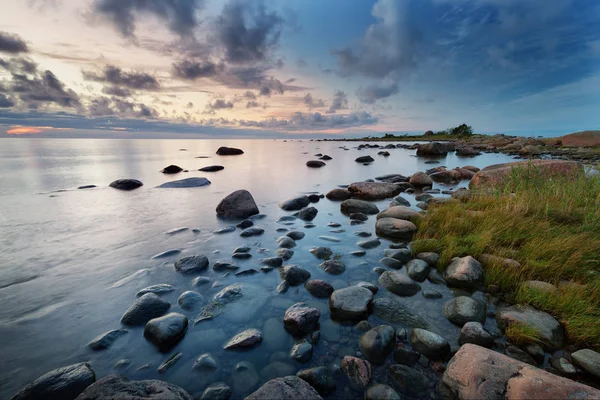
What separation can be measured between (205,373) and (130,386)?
30.5 inches

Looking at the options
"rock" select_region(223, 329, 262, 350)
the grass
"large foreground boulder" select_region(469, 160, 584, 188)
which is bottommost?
"rock" select_region(223, 329, 262, 350)

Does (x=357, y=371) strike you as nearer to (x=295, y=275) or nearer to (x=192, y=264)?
(x=295, y=275)

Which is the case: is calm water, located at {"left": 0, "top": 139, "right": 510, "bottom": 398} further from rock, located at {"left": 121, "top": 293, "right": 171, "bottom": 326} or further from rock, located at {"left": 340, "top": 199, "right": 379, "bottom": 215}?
rock, located at {"left": 340, "top": 199, "right": 379, "bottom": 215}

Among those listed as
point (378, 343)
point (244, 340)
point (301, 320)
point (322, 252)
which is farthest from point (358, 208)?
point (244, 340)

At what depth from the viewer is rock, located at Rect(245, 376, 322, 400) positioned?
8.26 feet

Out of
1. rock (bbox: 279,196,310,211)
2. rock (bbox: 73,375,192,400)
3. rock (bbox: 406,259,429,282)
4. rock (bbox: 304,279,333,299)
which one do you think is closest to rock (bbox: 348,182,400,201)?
rock (bbox: 279,196,310,211)

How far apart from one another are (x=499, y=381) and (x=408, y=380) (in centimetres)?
87

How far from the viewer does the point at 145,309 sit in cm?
410

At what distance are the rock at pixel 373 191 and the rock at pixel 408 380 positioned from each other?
→ 10.1m

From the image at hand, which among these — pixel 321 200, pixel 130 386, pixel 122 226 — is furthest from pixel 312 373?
pixel 321 200

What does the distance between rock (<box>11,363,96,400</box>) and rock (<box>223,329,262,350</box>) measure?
5.05 ft

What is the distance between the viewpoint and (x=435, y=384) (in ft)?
9.43

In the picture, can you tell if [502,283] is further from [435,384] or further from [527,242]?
[435,384]

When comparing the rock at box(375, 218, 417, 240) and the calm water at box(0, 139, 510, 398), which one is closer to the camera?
the calm water at box(0, 139, 510, 398)
